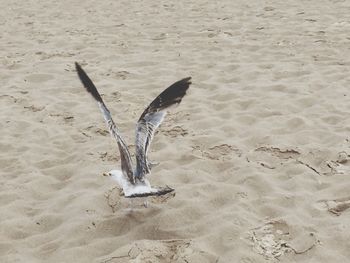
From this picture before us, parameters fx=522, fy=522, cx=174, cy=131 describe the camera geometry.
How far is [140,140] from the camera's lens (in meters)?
3.78

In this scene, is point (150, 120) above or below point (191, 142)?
above

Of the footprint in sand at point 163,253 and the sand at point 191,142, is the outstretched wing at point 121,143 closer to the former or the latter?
the sand at point 191,142

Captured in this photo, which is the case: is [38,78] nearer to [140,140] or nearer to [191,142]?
[191,142]

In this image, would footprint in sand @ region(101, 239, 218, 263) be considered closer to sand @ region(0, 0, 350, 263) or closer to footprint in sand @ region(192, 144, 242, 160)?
sand @ region(0, 0, 350, 263)

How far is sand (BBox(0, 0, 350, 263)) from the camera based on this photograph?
3.60 m

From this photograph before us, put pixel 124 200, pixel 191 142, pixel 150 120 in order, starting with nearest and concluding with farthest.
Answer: pixel 150 120
pixel 124 200
pixel 191 142

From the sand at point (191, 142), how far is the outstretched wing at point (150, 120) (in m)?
0.44

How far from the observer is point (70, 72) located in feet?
24.5

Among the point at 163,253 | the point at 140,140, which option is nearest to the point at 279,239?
the point at 163,253

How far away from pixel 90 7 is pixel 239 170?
Answer: 27.1 feet

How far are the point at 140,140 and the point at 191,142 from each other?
1423 mm

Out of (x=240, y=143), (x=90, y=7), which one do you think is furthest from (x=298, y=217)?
(x=90, y=7)

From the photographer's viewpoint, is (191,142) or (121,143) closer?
(121,143)

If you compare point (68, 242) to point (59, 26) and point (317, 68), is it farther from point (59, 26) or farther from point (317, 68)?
point (59, 26)
